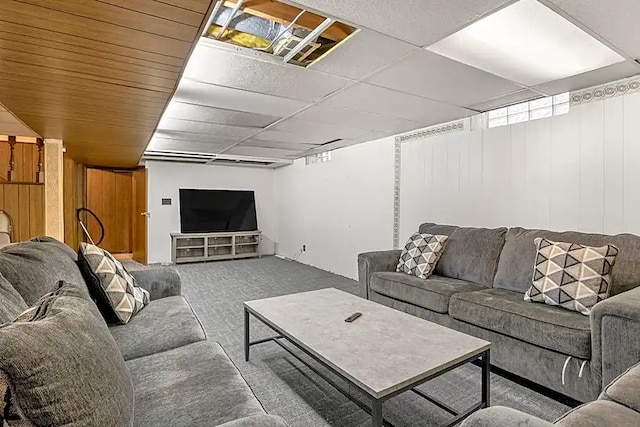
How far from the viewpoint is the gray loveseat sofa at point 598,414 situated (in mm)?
810

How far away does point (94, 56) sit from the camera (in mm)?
1682

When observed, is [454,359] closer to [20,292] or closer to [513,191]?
[20,292]

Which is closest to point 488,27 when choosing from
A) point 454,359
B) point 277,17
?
point 277,17

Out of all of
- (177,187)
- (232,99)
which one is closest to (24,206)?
(177,187)

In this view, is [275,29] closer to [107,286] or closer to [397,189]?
[107,286]

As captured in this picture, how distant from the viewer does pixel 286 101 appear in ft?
10.2

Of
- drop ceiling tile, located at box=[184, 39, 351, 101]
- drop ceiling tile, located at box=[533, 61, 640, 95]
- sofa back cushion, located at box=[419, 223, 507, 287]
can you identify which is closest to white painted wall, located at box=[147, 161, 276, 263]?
drop ceiling tile, located at box=[184, 39, 351, 101]

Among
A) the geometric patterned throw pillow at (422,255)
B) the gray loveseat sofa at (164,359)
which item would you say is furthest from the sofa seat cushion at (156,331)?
the geometric patterned throw pillow at (422,255)

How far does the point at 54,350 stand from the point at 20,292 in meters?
0.86

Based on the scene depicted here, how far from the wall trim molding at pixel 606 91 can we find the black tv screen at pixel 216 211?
6.07 m

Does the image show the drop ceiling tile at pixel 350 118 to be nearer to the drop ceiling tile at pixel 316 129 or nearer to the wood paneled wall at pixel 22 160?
the drop ceiling tile at pixel 316 129

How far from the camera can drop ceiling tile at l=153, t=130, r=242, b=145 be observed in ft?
14.3

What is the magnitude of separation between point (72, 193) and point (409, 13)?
553 centimetres

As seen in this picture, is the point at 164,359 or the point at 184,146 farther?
the point at 184,146
